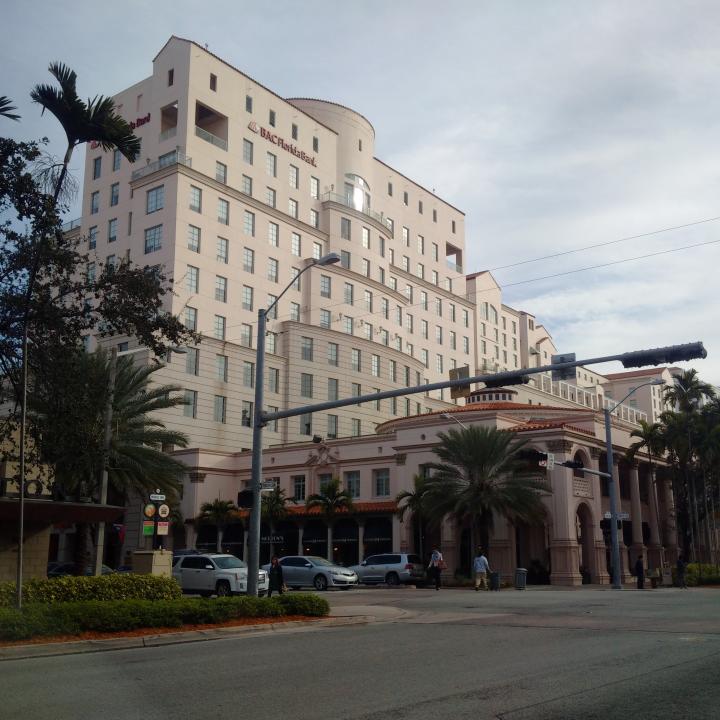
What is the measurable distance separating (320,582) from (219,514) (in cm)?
1807

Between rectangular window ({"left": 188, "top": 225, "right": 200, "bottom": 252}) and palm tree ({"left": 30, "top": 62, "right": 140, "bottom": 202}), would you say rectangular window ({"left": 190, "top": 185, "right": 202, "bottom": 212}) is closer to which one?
rectangular window ({"left": 188, "top": 225, "right": 200, "bottom": 252})

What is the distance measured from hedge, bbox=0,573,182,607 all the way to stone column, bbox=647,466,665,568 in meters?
40.9

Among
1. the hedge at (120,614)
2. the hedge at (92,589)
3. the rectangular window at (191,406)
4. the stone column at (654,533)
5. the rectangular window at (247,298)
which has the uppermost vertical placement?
the rectangular window at (247,298)

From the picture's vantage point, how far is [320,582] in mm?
37969

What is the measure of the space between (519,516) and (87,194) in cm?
4624

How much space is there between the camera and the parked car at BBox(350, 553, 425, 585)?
42594mm

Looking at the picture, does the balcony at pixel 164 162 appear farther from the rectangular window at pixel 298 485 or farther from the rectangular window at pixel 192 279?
the rectangular window at pixel 298 485

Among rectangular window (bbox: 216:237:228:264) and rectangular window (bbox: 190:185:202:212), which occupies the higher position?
rectangular window (bbox: 190:185:202:212)

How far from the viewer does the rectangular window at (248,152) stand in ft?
217

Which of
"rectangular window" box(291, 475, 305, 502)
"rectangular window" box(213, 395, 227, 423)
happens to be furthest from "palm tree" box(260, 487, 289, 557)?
"rectangular window" box(213, 395, 227, 423)

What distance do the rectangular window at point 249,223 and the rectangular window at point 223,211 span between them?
5.73 ft

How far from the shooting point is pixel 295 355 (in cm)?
6569

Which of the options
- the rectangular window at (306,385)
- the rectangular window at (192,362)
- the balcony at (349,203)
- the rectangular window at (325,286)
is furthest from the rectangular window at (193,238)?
the balcony at (349,203)

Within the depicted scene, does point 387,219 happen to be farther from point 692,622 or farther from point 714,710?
point 714,710
